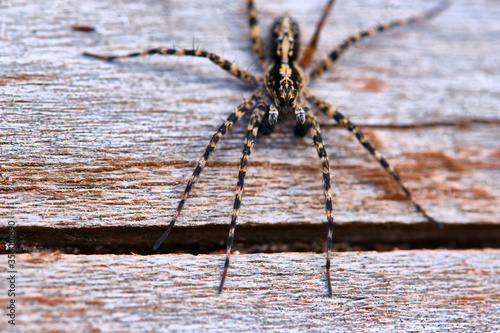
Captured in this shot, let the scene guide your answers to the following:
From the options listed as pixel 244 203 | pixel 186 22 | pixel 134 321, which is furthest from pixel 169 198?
pixel 186 22

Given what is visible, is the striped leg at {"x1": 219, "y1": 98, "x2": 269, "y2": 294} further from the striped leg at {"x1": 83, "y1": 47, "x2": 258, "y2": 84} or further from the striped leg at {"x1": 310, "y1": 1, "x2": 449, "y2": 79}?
the striped leg at {"x1": 310, "y1": 1, "x2": 449, "y2": 79}

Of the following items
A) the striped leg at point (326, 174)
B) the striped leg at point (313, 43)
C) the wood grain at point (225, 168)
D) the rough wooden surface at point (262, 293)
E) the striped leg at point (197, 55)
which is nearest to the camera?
the rough wooden surface at point (262, 293)

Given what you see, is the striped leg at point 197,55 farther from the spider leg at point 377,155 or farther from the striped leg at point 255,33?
the spider leg at point 377,155

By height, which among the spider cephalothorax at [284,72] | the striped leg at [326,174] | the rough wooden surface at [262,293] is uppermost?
the spider cephalothorax at [284,72]

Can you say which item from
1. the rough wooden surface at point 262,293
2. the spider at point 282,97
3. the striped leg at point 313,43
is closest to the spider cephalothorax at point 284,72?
the spider at point 282,97

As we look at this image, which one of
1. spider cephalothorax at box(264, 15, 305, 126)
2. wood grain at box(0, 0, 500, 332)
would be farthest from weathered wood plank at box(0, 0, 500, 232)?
spider cephalothorax at box(264, 15, 305, 126)

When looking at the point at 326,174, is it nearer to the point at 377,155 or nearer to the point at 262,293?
the point at 377,155
